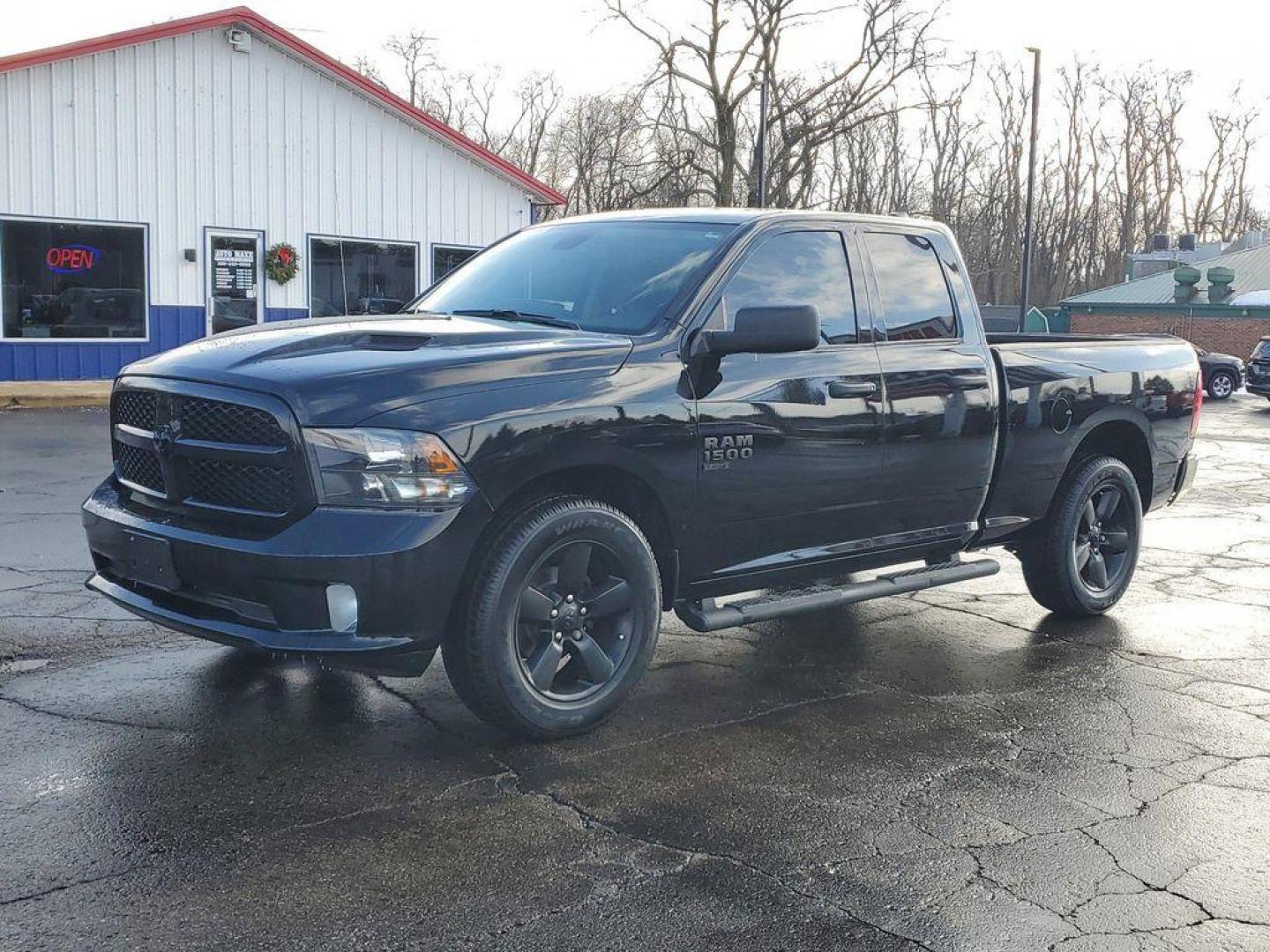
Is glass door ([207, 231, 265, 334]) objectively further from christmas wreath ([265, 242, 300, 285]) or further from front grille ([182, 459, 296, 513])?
front grille ([182, 459, 296, 513])

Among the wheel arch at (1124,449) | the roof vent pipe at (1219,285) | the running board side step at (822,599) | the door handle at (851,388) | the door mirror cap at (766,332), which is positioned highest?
the roof vent pipe at (1219,285)

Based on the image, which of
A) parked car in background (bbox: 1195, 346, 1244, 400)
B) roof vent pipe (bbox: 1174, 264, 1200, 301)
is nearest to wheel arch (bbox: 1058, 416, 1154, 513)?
parked car in background (bbox: 1195, 346, 1244, 400)

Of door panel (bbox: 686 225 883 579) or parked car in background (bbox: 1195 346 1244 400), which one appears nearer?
door panel (bbox: 686 225 883 579)

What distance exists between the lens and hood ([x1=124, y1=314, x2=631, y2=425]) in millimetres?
4078

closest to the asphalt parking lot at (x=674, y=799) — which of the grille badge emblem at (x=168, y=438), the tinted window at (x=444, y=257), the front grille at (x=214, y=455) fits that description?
the front grille at (x=214, y=455)

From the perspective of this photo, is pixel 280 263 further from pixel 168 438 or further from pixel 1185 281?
pixel 1185 281

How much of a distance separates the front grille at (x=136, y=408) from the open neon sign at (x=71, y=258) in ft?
48.8

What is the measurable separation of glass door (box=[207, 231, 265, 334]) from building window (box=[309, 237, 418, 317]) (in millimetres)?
895

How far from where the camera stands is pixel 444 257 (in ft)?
73.8

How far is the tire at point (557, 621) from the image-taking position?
4309mm

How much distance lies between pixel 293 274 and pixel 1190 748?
17.8m

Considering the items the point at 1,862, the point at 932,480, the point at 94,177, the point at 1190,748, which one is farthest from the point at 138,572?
the point at 94,177

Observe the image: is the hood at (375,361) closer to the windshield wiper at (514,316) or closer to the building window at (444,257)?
the windshield wiper at (514,316)

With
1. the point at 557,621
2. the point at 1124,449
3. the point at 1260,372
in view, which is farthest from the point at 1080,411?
the point at 1260,372
